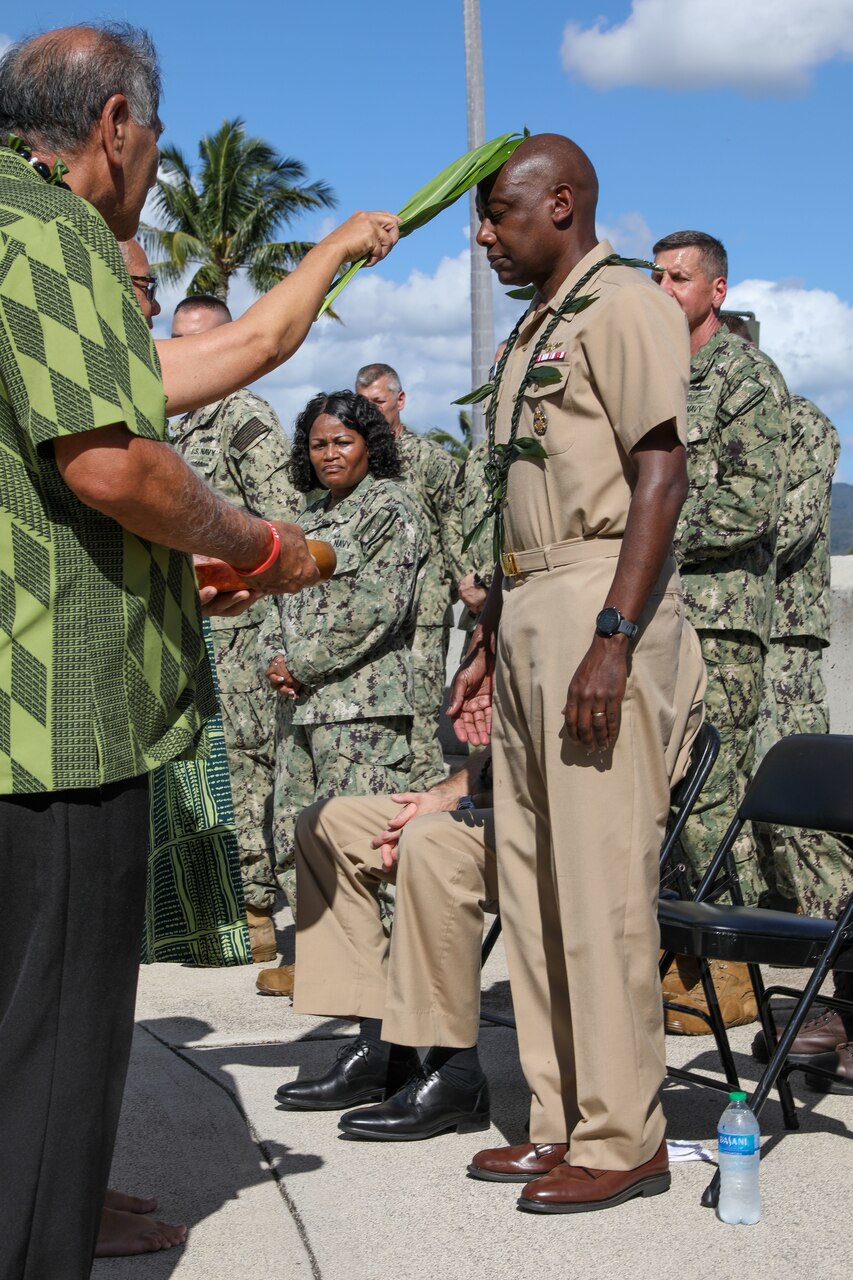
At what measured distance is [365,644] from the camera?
5586 mm

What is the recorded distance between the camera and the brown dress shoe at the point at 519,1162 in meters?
3.67

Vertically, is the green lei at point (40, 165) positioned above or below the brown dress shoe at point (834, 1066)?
above

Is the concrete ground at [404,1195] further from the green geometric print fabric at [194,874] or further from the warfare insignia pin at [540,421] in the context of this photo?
the warfare insignia pin at [540,421]

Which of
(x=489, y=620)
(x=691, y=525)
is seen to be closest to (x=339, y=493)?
(x=691, y=525)

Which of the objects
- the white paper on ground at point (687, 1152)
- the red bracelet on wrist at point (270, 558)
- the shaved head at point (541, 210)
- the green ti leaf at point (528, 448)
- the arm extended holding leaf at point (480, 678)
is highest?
the shaved head at point (541, 210)

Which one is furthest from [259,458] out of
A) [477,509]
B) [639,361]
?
[639,361]

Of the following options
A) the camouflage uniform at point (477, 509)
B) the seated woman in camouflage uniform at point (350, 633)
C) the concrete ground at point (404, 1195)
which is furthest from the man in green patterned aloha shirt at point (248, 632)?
the concrete ground at point (404, 1195)

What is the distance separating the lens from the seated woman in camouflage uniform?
18.2ft

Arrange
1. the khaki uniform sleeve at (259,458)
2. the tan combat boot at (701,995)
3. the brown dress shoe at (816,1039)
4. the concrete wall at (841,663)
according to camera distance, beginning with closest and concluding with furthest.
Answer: the brown dress shoe at (816,1039) → the tan combat boot at (701,995) → the khaki uniform sleeve at (259,458) → the concrete wall at (841,663)

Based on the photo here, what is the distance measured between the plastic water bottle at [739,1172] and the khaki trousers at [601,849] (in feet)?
0.62

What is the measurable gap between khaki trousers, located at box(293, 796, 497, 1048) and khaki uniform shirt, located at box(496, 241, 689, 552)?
0.90 m

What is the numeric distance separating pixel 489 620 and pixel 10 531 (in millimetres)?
1884

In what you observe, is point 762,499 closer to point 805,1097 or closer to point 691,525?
point 691,525

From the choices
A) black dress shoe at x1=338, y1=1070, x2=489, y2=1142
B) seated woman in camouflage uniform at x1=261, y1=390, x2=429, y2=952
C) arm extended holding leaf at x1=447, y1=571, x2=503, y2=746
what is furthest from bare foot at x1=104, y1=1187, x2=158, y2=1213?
seated woman in camouflage uniform at x1=261, y1=390, x2=429, y2=952
